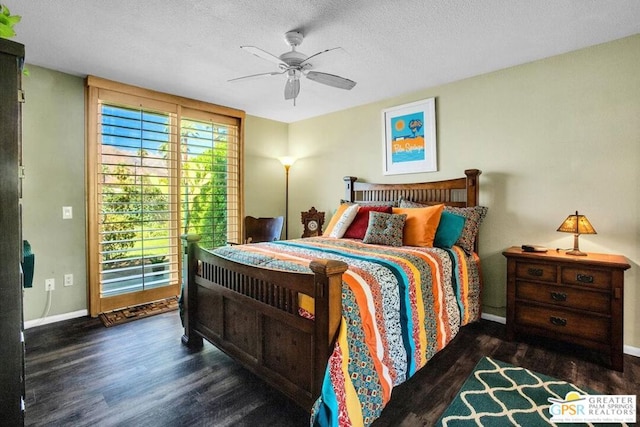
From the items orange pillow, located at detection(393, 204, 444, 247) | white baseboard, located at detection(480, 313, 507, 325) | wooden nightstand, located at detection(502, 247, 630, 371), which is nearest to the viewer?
wooden nightstand, located at detection(502, 247, 630, 371)

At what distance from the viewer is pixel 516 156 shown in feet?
9.81

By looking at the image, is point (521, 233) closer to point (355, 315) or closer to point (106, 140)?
point (355, 315)

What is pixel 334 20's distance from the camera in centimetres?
223

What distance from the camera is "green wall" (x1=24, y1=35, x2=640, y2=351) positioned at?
2.50 m

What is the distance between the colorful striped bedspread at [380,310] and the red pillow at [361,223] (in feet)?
1.11

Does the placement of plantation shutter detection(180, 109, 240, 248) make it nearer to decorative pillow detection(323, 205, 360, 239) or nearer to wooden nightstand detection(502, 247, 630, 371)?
decorative pillow detection(323, 205, 360, 239)

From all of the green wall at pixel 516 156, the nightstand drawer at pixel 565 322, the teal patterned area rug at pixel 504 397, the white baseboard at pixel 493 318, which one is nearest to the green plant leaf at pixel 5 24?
the teal patterned area rug at pixel 504 397

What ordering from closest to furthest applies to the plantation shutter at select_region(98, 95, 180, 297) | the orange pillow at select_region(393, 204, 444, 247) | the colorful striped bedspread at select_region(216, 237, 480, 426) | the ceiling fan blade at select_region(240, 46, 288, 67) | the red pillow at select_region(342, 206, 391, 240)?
the colorful striped bedspread at select_region(216, 237, 480, 426)
the ceiling fan blade at select_region(240, 46, 288, 67)
the orange pillow at select_region(393, 204, 444, 247)
the red pillow at select_region(342, 206, 391, 240)
the plantation shutter at select_region(98, 95, 180, 297)

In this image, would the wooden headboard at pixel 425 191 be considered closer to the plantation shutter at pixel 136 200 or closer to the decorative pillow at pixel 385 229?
the decorative pillow at pixel 385 229

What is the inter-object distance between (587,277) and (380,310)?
173 centimetres

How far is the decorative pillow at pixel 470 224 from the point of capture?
289 centimetres

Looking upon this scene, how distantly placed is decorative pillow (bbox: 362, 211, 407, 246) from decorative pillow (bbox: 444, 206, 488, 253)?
535 millimetres

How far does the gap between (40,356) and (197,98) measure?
2.98 metres

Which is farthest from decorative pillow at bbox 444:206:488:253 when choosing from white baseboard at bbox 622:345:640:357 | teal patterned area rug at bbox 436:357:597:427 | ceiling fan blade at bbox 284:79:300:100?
ceiling fan blade at bbox 284:79:300:100
